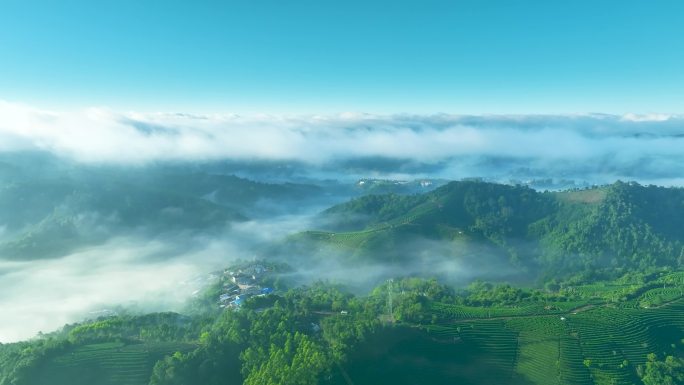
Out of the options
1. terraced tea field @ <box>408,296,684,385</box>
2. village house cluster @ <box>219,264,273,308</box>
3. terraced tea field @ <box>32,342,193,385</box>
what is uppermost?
terraced tea field @ <box>32,342,193,385</box>

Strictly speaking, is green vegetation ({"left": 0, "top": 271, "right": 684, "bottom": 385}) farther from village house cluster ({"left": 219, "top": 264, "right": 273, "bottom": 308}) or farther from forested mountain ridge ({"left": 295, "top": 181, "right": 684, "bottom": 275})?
forested mountain ridge ({"left": 295, "top": 181, "right": 684, "bottom": 275})

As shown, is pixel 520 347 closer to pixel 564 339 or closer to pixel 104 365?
pixel 564 339

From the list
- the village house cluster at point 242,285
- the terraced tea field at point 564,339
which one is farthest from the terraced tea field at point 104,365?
the terraced tea field at point 564,339

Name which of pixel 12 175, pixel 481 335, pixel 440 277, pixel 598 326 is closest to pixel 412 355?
pixel 481 335

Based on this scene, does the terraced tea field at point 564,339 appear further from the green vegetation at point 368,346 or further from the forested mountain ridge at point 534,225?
the forested mountain ridge at point 534,225

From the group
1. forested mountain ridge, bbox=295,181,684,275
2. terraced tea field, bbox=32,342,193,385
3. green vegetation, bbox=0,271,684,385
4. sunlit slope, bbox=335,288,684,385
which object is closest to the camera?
terraced tea field, bbox=32,342,193,385

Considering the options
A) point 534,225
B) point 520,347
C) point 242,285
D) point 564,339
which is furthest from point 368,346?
point 534,225

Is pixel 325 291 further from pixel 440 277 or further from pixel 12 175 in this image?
pixel 12 175

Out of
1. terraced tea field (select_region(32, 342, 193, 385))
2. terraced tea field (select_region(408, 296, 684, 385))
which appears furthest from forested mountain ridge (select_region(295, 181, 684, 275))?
terraced tea field (select_region(32, 342, 193, 385))
